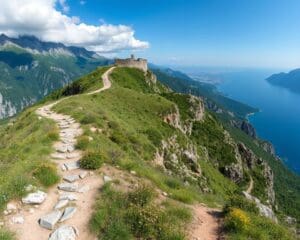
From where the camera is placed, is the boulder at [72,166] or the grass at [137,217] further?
the boulder at [72,166]

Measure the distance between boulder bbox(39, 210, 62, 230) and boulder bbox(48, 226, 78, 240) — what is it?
431 mm

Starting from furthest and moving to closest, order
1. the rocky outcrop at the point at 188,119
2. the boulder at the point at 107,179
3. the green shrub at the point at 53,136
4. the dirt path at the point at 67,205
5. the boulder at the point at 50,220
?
the rocky outcrop at the point at 188,119 < the green shrub at the point at 53,136 < the boulder at the point at 107,179 < the boulder at the point at 50,220 < the dirt path at the point at 67,205

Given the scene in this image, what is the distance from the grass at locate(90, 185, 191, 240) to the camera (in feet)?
34.5

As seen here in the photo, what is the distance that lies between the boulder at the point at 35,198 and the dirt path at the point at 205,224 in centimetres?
650

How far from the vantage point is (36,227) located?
10852 mm

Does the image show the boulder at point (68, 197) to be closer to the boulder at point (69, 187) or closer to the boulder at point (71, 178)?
the boulder at point (69, 187)

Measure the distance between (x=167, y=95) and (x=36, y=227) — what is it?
309 feet

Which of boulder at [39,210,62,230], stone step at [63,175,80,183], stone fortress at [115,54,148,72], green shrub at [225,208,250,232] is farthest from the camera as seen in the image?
stone fortress at [115,54,148,72]

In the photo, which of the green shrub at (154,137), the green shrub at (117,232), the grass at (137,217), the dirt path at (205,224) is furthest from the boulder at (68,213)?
the green shrub at (154,137)

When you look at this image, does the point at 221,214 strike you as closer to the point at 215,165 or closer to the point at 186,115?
the point at 215,165

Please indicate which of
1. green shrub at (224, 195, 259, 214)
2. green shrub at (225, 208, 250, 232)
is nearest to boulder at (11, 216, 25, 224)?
green shrub at (225, 208, 250, 232)

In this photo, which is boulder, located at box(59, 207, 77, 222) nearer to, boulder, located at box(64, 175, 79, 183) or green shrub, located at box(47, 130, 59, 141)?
boulder, located at box(64, 175, 79, 183)

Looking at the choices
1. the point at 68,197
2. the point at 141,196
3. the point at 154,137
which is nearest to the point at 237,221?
the point at 141,196

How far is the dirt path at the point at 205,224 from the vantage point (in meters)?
11.3
